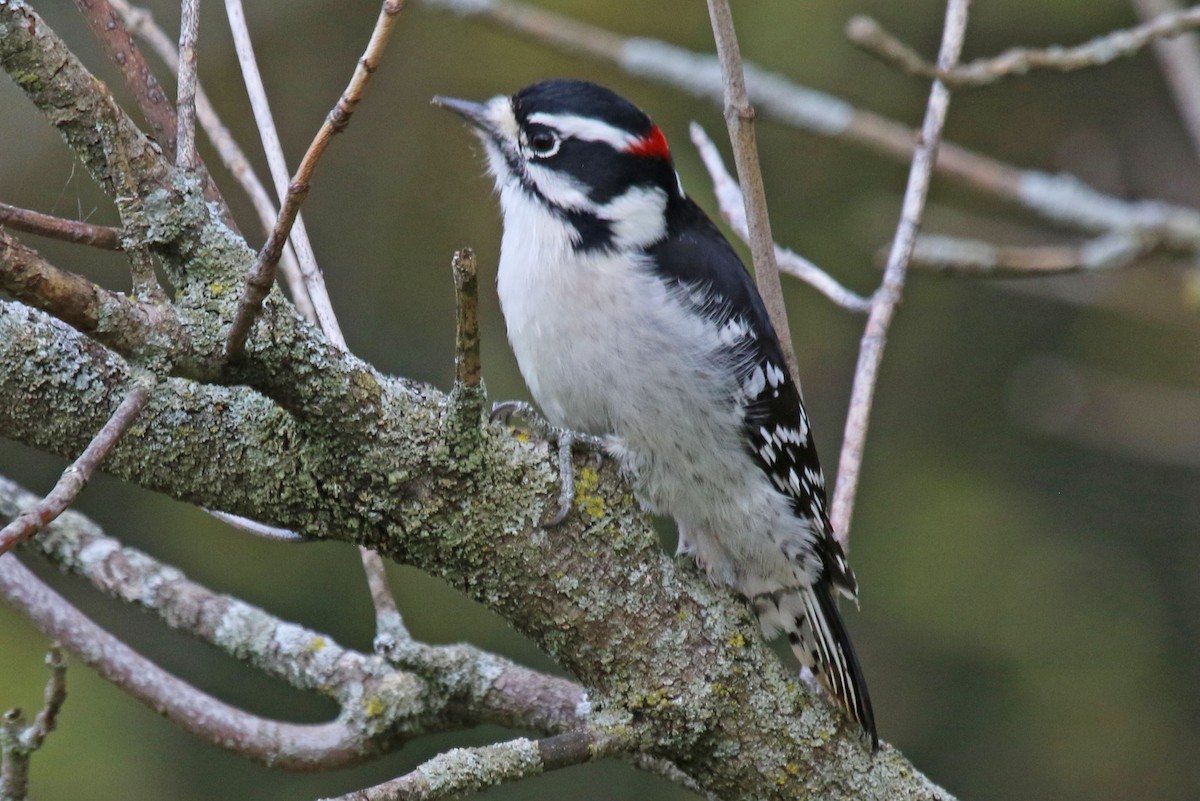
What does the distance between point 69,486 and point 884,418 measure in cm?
420

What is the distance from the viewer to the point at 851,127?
101 inches

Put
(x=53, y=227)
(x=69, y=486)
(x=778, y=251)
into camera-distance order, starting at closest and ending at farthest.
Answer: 1. (x=69, y=486)
2. (x=53, y=227)
3. (x=778, y=251)

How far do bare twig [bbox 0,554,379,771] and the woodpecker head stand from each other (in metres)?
1.12

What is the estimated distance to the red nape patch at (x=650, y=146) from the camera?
280cm

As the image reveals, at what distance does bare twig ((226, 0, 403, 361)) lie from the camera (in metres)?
1.39

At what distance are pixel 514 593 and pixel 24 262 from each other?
831 millimetres

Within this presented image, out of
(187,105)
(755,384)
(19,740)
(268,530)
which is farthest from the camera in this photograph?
(755,384)

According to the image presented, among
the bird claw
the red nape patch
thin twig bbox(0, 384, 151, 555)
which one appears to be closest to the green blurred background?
the red nape patch

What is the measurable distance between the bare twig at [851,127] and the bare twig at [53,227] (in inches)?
55.8

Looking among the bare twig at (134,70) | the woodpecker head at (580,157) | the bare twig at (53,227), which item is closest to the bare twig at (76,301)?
the bare twig at (53,227)

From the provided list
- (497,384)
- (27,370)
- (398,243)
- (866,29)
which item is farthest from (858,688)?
Result: (398,243)

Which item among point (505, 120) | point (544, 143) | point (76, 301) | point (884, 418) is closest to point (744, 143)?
point (544, 143)

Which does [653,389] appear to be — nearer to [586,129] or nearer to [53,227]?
[586,129]

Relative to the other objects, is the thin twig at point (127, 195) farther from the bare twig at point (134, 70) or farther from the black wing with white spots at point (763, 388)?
the black wing with white spots at point (763, 388)
